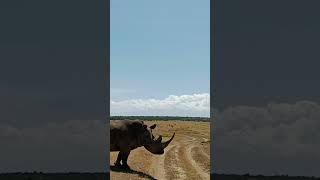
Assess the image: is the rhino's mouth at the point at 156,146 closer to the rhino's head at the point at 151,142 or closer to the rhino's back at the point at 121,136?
the rhino's head at the point at 151,142

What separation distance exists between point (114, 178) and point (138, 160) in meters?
8.95

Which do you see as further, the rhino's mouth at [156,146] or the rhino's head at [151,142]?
the rhino's mouth at [156,146]
